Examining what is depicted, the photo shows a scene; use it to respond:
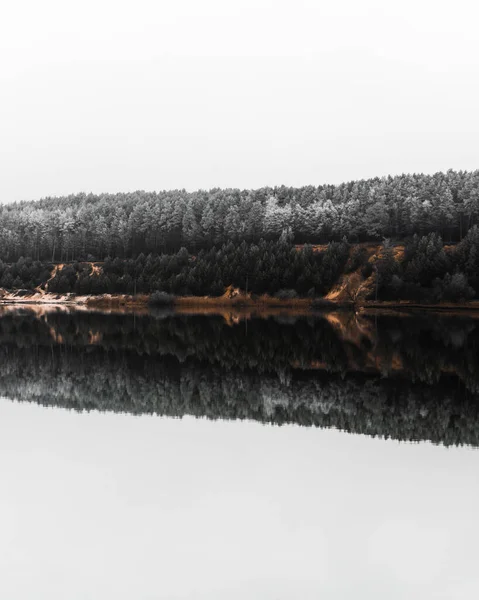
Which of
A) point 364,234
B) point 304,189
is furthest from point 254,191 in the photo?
point 364,234

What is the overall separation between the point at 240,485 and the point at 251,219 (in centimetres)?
14032

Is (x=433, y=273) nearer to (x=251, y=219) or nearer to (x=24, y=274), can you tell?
(x=251, y=219)

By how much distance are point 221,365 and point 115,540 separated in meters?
21.5

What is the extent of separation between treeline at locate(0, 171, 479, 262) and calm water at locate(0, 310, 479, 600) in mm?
112081

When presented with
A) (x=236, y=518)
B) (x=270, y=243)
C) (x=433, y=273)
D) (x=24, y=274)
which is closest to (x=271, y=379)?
(x=236, y=518)

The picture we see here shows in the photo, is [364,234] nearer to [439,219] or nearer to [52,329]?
[439,219]

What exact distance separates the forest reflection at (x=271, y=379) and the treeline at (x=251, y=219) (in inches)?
3622

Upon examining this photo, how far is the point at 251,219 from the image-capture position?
500 feet

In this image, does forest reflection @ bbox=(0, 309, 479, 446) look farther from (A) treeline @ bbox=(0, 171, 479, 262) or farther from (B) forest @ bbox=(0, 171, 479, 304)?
(A) treeline @ bbox=(0, 171, 479, 262)

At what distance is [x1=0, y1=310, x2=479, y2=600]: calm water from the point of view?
1045cm

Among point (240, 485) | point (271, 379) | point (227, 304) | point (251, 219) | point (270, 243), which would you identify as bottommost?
point (227, 304)

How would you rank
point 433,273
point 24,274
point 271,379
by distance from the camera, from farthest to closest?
1. point 24,274
2. point 433,273
3. point 271,379

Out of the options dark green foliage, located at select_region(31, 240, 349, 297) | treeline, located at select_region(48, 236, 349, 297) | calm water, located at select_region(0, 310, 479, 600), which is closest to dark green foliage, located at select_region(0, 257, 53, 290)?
dark green foliage, located at select_region(31, 240, 349, 297)

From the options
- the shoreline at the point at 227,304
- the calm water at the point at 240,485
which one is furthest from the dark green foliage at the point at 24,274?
the calm water at the point at 240,485
